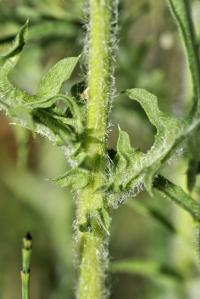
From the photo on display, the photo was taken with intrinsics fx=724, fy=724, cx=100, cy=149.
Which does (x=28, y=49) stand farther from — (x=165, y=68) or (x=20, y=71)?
(x=165, y=68)

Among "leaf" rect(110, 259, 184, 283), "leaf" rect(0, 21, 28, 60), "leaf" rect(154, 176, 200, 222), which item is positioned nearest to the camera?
"leaf" rect(0, 21, 28, 60)

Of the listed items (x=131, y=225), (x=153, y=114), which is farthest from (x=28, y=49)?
(x=131, y=225)

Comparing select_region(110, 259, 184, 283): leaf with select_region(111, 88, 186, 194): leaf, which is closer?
select_region(111, 88, 186, 194): leaf

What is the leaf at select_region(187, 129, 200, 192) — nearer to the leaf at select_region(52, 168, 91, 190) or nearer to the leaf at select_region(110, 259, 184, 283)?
the leaf at select_region(52, 168, 91, 190)

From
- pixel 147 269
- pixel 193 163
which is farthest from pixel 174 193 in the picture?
pixel 147 269

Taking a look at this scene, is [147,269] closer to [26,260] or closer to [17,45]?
[26,260]

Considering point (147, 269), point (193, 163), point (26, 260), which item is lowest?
point (26, 260)

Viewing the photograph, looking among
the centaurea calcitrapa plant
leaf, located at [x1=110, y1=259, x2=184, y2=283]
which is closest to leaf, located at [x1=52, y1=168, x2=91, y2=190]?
the centaurea calcitrapa plant
